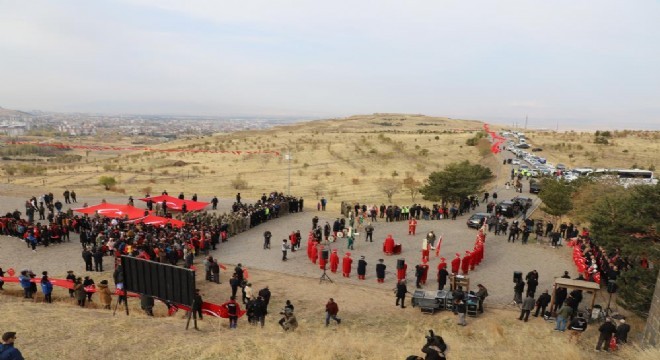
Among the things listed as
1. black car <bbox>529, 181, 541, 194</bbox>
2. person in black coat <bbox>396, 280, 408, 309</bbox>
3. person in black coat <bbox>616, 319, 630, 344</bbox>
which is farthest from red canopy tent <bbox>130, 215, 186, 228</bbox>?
black car <bbox>529, 181, 541, 194</bbox>

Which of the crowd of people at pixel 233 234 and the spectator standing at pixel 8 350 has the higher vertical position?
the spectator standing at pixel 8 350

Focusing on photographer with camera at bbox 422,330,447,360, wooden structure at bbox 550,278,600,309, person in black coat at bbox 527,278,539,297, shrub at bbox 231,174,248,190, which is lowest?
shrub at bbox 231,174,248,190

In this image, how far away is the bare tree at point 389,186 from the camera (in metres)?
41.1

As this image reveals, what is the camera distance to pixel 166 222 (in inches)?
941

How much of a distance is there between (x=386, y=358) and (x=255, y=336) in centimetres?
357

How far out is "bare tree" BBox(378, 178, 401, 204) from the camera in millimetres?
41141

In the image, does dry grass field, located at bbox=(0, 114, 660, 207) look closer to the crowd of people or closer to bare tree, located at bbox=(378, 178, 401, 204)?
bare tree, located at bbox=(378, 178, 401, 204)

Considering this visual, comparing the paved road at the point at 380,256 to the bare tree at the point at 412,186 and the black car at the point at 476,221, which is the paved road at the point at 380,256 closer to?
the black car at the point at 476,221

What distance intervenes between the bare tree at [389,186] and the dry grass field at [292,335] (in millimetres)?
24533

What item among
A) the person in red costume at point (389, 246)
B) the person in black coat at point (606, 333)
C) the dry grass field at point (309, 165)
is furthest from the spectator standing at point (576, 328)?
the dry grass field at point (309, 165)

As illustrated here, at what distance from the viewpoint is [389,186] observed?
45094 mm

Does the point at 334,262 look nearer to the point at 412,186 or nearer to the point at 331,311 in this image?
the point at 331,311

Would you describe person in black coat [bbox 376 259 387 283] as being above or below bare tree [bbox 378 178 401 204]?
above

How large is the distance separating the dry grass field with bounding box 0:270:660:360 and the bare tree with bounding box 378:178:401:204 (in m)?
24.5
